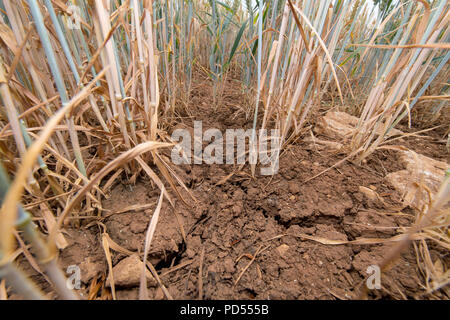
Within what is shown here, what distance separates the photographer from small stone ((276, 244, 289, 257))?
523 mm

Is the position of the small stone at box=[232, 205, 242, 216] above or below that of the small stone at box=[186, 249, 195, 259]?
above

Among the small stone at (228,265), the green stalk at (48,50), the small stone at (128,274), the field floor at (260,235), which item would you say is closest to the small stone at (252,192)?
the field floor at (260,235)

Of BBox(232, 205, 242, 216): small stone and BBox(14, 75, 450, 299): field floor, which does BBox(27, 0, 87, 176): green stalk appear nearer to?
BBox(14, 75, 450, 299): field floor

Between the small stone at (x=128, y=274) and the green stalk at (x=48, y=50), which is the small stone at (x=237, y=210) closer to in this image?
the small stone at (x=128, y=274)

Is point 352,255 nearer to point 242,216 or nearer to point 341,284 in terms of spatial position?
point 341,284

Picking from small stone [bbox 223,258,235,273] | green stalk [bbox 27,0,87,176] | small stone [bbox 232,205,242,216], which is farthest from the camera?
small stone [bbox 232,205,242,216]

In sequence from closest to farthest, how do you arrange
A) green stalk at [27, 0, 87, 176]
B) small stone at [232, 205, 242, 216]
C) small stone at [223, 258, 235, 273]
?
green stalk at [27, 0, 87, 176], small stone at [223, 258, 235, 273], small stone at [232, 205, 242, 216]

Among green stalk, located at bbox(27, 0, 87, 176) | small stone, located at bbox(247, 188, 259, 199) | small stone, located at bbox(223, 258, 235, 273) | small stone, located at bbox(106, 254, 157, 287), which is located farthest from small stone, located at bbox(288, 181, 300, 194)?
green stalk, located at bbox(27, 0, 87, 176)

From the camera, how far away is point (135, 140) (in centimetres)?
59

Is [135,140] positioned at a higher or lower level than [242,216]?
higher

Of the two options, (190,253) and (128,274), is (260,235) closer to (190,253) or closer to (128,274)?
(190,253)

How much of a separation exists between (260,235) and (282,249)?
7 cm
